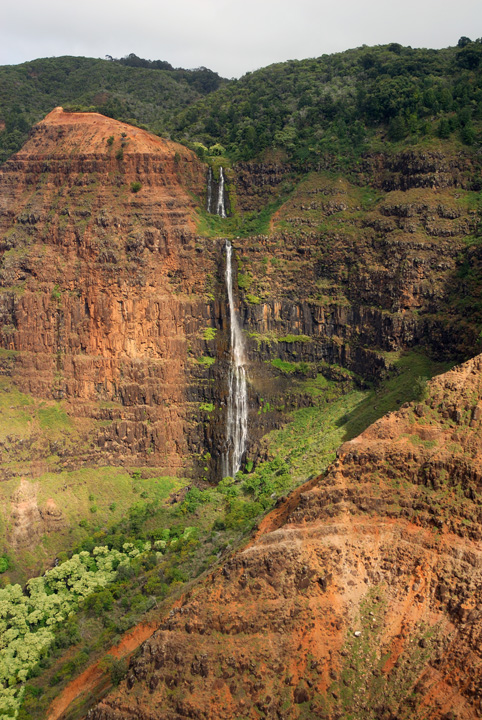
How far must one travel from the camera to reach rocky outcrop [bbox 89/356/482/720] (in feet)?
83.3

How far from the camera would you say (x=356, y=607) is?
1078 inches

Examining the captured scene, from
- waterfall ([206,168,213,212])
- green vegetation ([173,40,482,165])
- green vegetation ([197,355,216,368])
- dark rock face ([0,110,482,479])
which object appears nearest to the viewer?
dark rock face ([0,110,482,479])

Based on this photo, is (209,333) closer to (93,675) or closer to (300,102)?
(300,102)

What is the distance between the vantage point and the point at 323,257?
63.6m

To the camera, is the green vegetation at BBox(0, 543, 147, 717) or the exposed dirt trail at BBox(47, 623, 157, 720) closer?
the exposed dirt trail at BBox(47, 623, 157, 720)

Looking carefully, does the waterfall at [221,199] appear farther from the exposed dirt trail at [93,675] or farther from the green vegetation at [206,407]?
the exposed dirt trail at [93,675]

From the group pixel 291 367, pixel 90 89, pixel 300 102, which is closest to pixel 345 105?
pixel 300 102

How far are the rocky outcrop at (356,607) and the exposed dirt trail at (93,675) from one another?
840 centimetres

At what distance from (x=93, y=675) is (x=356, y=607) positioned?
647 inches

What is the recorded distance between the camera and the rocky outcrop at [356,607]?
25375 mm

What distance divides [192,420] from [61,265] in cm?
1691

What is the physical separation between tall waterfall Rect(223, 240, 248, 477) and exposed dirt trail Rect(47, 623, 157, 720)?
23.2 metres

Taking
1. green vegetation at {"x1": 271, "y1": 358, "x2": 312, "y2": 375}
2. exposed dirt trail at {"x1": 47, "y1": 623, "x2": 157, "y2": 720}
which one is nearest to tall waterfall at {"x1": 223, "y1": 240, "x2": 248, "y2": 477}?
green vegetation at {"x1": 271, "y1": 358, "x2": 312, "y2": 375}

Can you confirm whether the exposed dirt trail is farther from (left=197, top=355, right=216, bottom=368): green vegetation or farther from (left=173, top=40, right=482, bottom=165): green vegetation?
(left=173, top=40, right=482, bottom=165): green vegetation
